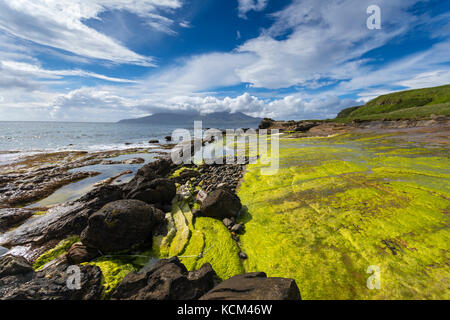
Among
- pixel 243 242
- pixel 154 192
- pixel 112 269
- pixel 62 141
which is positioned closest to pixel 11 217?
pixel 154 192

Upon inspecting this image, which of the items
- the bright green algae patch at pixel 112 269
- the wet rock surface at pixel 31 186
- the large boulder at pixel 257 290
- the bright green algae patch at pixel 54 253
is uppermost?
the large boulder at pixel 257 290

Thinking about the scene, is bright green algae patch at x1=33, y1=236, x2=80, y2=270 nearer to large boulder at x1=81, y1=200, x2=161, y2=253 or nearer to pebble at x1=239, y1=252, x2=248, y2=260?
large boulder at x1=81, y1=200, x2=161, y2=253

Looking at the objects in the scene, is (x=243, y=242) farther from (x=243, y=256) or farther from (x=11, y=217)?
(x=11, y=217)

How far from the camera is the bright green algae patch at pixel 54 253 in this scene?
565cm

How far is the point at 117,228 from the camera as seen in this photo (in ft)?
18.6

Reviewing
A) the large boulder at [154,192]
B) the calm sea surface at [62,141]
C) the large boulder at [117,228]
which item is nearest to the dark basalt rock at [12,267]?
the large boulder at [117,228]

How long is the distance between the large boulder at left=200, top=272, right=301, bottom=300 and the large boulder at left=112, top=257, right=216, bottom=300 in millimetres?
543

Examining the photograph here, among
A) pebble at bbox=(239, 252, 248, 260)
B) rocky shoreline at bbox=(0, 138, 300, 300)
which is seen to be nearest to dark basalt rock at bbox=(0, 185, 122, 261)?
rocky shoreline at bbox=(0, 138, 300, 300)

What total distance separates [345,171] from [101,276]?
14.4 m

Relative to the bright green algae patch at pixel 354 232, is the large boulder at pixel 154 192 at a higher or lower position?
higher

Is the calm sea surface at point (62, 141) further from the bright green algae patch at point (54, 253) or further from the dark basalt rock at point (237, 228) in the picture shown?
the dark basalt rock at point (237, 228)

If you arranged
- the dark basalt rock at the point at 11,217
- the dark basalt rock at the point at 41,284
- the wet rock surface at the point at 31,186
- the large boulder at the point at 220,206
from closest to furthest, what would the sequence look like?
the dark basalt rock at the point at 41,284 < the large boulder at the point at 220,206 < the dark basalt rock at the point at 11,217 < the wet rock surface at the point at 31,186

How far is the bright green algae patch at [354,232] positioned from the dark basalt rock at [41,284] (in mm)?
4111

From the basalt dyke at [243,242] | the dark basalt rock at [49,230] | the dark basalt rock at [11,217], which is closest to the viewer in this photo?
the basalt dyke at [243,242]
